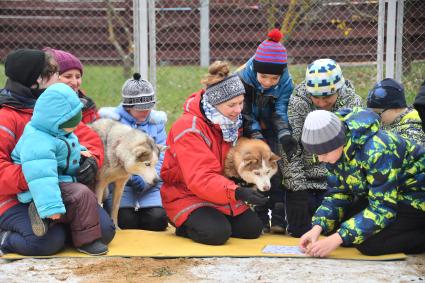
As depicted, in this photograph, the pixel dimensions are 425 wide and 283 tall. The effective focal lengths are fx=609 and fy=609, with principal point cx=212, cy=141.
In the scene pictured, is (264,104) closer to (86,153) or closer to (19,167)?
(86,153)

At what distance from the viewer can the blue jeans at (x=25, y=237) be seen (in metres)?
4.00

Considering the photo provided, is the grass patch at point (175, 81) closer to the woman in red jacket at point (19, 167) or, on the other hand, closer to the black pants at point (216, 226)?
the black pants at point (216, 226)

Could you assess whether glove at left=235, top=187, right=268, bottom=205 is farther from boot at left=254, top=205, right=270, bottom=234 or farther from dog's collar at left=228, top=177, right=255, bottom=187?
boot at left=254, top=205, right=270, bottom=234

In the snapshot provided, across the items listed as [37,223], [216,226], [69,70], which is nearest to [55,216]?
[37,223]

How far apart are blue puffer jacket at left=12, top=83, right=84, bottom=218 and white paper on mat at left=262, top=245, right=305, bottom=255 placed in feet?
4.58

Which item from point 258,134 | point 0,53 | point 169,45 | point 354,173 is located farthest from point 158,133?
point 0,53

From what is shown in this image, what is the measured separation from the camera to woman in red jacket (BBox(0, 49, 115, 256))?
13.1ft

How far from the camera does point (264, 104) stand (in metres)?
4.89

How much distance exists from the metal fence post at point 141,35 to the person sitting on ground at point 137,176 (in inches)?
58.5

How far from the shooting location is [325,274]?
3600 millimetres

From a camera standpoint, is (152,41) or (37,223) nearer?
(37,223)

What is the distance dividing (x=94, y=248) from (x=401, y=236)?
6.64ft

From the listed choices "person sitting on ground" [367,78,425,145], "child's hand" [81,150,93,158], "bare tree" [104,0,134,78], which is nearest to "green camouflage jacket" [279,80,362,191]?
"person sitting on ground" [367,78,425,145]

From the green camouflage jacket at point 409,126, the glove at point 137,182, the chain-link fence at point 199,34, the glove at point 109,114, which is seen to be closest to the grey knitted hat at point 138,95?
the glove at point 109,114
